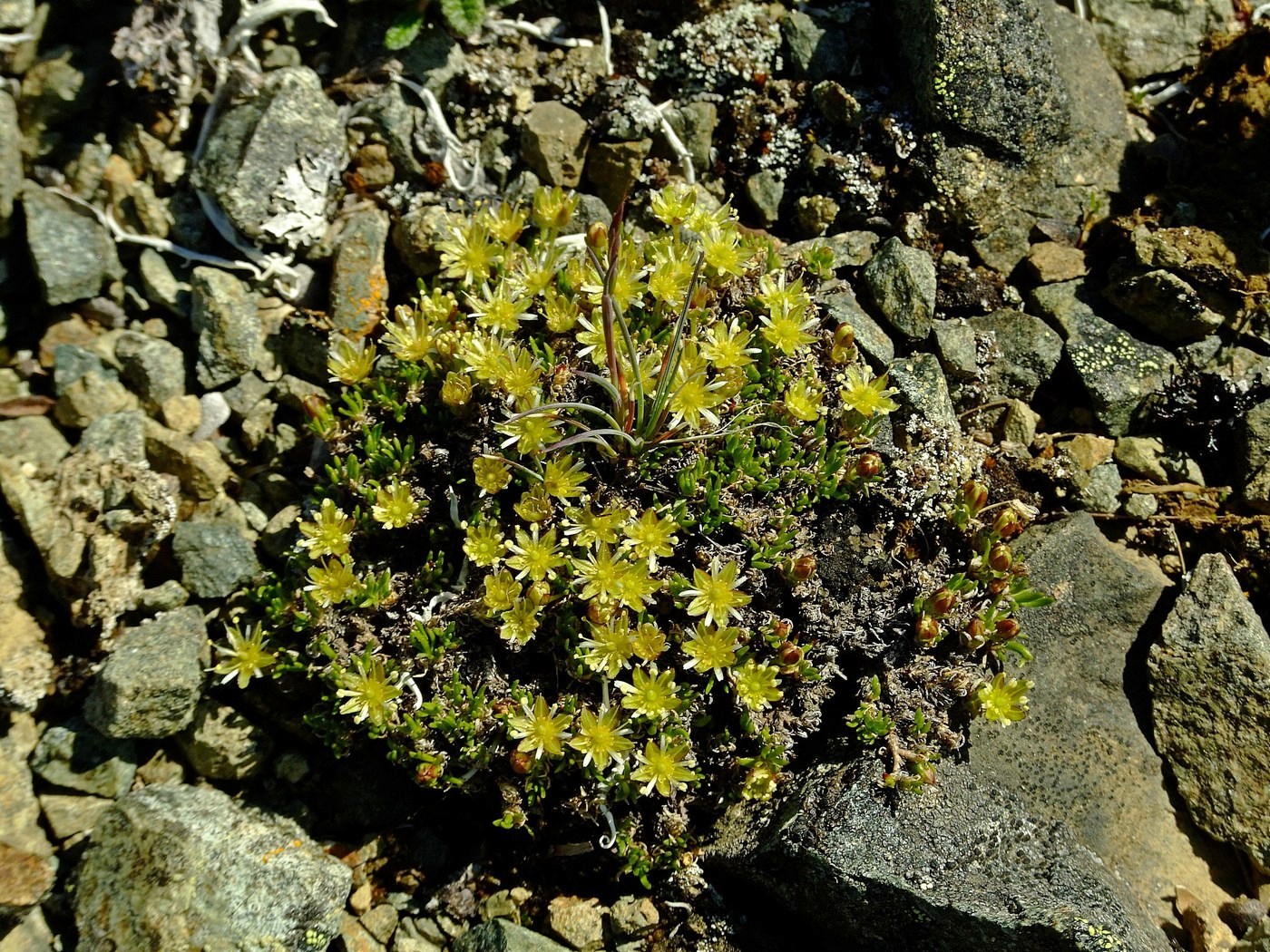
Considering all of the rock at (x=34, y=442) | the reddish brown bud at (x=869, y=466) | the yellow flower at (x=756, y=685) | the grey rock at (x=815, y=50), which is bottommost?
the rock at (x=34, y=442)

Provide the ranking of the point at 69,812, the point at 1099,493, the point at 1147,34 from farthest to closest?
the point at 1147,34 → the point at 1099,493 → the point at 69,812

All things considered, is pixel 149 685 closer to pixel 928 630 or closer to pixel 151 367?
pixel 151 367

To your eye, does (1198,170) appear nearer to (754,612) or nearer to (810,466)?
(810,466)

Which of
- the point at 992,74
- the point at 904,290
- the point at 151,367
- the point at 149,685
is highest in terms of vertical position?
the point at 992,74

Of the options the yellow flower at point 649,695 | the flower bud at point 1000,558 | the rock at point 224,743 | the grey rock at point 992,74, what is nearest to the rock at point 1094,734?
the flower bud at point 1000,558

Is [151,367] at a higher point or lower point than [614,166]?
lower

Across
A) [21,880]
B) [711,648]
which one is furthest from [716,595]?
[21,880]

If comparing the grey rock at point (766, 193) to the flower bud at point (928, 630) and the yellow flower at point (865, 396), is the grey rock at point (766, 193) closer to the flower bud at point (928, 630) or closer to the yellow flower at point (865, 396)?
the yellow flower at point (865, 396)

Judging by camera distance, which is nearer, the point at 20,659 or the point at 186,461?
the point at 20,659
